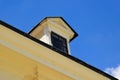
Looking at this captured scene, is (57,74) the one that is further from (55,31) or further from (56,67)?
(55,31)

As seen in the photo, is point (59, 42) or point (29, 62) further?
point (59, 42)

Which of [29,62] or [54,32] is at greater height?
[54,32]

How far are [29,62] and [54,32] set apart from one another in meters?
2.93

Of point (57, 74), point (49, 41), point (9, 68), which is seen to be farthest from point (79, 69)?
point (9, 68)

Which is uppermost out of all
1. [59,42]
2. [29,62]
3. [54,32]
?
[54,32]

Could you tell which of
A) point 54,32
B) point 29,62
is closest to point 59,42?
point 54,32

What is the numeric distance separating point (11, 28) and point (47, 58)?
1.64 metres

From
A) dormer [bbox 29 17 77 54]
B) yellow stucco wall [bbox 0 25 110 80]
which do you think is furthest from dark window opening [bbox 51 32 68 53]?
yellow stucco wall [bbox 0 25 110 80]

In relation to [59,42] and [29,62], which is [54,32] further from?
[29,62]

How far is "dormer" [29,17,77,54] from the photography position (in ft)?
45.5

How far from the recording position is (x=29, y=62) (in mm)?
11445

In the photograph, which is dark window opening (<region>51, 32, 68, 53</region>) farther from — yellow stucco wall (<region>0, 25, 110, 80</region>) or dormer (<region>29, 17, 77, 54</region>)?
yellow stucco wall (<region>0, 25, 110, 80</region>)

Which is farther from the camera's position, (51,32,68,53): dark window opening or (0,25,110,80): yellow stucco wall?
(51,32,68,53): dark window opening

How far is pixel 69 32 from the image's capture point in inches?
579
